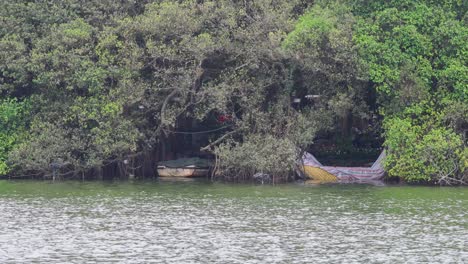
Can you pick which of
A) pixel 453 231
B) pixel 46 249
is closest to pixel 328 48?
pixel 453 231

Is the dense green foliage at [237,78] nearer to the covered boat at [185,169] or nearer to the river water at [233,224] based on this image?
the covered boat at [185,169]

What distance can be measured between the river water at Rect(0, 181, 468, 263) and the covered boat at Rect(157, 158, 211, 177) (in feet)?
16.7

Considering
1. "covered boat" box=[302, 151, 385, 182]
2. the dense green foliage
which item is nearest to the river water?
the dense green foliage

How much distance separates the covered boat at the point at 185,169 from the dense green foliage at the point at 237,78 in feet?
3.80

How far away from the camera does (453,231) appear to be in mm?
26203

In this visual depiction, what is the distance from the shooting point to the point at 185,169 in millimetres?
44656

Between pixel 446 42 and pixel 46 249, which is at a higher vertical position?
pixel 446 42

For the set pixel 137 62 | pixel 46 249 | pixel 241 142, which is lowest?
pixel 46 249

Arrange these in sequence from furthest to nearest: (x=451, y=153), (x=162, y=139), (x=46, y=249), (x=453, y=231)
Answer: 1. (x=162, y=139)
2. (x=451, y=153)
3. (x=453, y=231)
4. (x=46, y=249)

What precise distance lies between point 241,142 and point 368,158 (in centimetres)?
640

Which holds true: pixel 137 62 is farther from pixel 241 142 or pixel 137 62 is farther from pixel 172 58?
pixel 241 142

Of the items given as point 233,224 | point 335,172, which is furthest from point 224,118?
point 233,224

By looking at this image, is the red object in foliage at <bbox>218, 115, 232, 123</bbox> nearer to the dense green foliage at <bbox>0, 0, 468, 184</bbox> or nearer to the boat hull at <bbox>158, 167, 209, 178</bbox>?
the dense green foliage at <bbox>0, 0, 468, 184</bbox>

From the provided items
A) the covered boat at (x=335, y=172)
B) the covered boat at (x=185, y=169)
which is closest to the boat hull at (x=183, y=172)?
the covered boat at (x=185, y=169)
